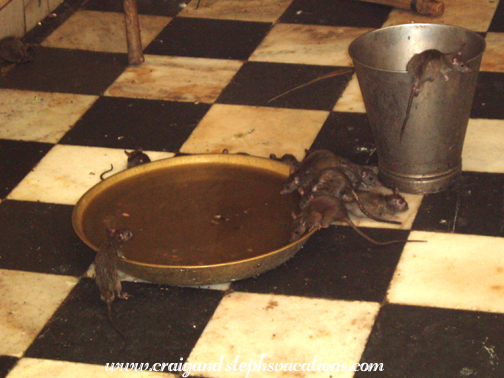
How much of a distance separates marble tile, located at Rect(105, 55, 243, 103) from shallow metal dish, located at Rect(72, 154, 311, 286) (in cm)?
80

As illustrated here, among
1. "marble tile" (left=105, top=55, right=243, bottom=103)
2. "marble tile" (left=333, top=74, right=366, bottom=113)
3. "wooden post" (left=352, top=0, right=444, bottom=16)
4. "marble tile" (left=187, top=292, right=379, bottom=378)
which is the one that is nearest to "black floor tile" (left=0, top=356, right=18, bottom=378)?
"marble tile" (left=187, top=292, right=379, bottom=378)

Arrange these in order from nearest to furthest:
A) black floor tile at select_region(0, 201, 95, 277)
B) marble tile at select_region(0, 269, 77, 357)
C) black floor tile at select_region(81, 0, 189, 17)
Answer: marble tile at select_region(0, 269, 77, 357) < black floor tile at select_region(0, 201, 95, 277) < black floor tile at select_region(81, 0, 189, 17)

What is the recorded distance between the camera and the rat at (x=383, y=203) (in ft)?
8.51

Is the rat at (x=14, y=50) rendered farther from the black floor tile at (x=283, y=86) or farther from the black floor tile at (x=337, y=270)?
the black floor tile at (x=337, y=270)

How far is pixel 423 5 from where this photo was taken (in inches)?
161

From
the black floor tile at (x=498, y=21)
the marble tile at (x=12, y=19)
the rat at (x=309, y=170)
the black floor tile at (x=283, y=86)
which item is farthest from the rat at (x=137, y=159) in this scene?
the black floor tile at (x=498, y=21)

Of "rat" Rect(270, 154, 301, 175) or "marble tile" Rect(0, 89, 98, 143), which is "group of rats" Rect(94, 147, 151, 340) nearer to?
"rat" Rect(270, 154, 301, 175)

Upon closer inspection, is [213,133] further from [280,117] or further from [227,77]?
[227,77]

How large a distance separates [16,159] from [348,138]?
142cm

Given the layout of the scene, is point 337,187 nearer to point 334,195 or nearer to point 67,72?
point 334,195

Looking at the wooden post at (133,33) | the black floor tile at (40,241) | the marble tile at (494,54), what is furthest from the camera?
the wooden post at (133,33)

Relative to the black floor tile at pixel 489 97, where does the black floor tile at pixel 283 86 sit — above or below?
below

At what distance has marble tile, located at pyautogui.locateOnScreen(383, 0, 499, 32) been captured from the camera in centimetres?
407

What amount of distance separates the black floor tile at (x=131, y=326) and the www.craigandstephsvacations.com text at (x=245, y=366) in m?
0.02
